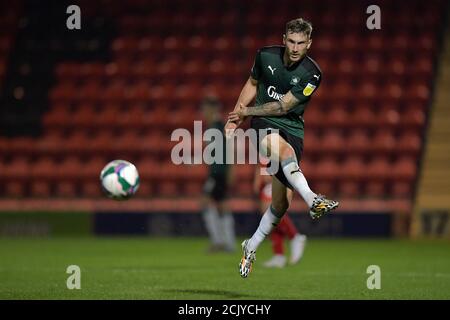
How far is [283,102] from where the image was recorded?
23.5 ft

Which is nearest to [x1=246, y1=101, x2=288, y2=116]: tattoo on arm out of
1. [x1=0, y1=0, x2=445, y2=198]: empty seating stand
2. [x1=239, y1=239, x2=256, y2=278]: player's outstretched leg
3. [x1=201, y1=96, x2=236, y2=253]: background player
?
[x1=239, y1=239, x2=256, y2=278]: player's outstretched leg

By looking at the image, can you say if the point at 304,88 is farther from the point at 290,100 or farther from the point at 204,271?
the point at 204,271

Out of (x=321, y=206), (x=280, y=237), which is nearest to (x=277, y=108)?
(x=321, y=206)

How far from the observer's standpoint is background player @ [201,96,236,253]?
1216 cm

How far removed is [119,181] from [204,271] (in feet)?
4.18

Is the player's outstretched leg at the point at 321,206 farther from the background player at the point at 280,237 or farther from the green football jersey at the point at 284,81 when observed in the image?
the background player at the point at 280,237

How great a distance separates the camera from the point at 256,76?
738cm

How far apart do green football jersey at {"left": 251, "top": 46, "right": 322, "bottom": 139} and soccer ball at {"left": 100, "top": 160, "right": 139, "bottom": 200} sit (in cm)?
195

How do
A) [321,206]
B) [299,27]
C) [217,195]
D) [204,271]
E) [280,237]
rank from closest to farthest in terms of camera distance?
[321,206] → [299,27] → [204,271] → [280,237] → [217,195]

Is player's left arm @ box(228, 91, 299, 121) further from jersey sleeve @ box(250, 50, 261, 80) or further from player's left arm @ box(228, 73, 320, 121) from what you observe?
jersey sleeve @ box(250, 50, 261, 80)

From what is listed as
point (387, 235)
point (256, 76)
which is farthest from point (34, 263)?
point (387, 235)

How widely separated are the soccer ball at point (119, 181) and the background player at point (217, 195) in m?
3.31

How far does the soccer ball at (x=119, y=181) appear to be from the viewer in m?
8.66

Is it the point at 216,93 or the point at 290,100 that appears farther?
the point at 216,93
